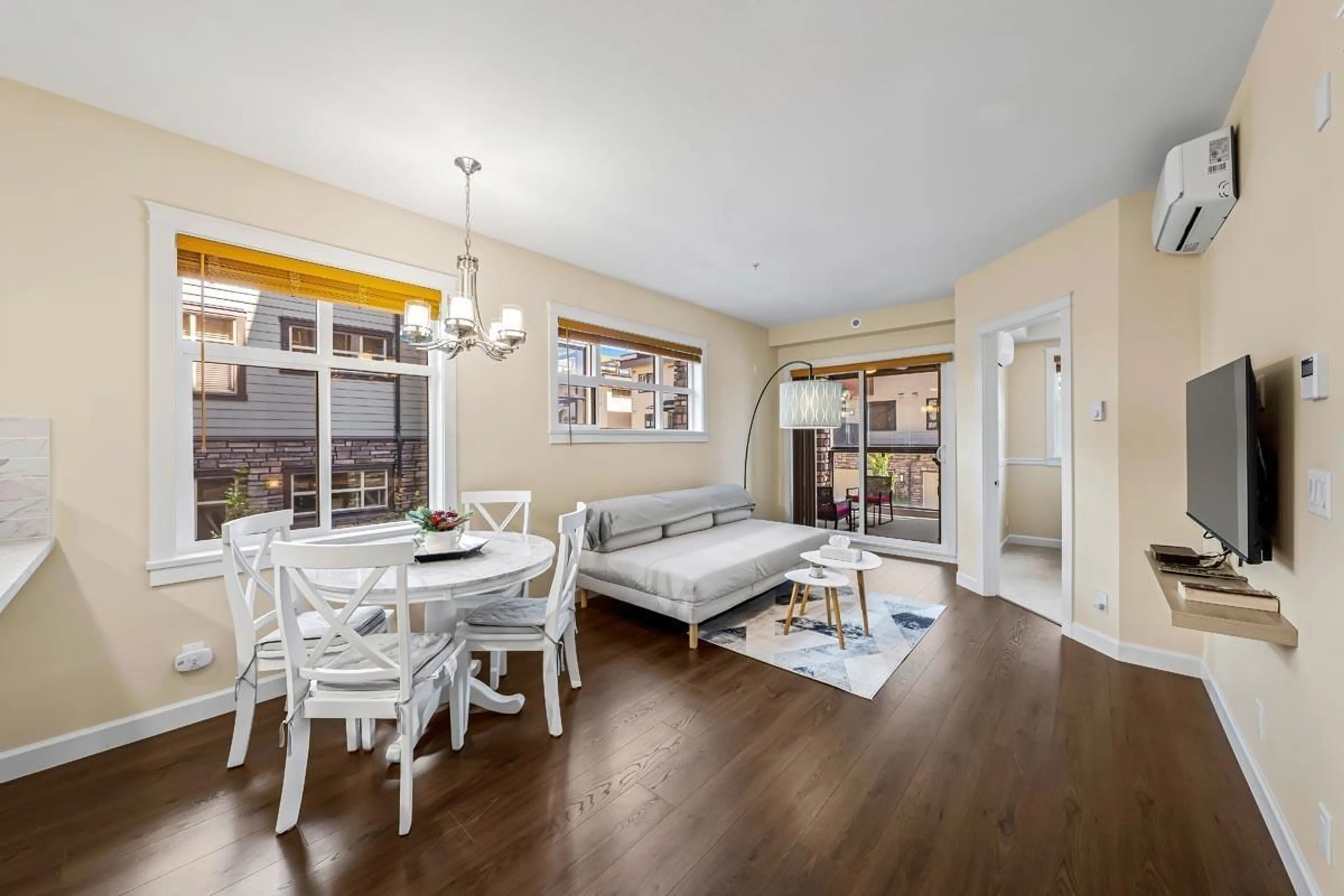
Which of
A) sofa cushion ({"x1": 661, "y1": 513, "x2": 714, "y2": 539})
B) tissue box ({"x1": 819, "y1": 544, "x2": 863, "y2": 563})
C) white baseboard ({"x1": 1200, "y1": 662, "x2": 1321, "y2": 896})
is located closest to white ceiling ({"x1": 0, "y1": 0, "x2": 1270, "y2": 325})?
tissue box ({"x1": 819, "y1": 544, "x2": 863, "y2": 563})

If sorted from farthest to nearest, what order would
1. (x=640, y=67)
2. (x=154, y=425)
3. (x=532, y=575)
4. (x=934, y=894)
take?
(x=154, y=425), (x=532, y=575), (x=640, y=67), (x=934, y=894)

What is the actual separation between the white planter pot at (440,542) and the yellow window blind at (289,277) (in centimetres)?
153

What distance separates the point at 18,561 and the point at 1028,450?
7838 millimetres

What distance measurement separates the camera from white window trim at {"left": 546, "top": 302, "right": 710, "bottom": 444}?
3787 mm

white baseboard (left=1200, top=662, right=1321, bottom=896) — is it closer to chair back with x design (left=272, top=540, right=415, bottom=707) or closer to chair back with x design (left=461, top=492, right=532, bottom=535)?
chair back with x design (left=272, top=540, right=415, bottom=707)

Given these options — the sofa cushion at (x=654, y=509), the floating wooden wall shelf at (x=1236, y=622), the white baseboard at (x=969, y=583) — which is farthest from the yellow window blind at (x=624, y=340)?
the floating wooden wall shelf at (x=1236, y=622)

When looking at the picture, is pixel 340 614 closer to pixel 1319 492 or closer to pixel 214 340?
pixel 214 340

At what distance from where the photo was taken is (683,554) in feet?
11.8

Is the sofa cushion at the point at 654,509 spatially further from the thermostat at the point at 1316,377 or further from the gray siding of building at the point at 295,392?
the thermostat at the point at 1316,377

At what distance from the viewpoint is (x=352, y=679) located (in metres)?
1.68

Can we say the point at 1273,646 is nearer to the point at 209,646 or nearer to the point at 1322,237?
the point at 1322,237

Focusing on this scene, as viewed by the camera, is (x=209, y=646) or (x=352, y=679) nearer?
(x=352, y=679)

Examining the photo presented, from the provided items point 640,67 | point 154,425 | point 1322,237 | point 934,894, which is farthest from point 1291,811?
point 154,425

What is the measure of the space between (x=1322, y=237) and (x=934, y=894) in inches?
82.7
